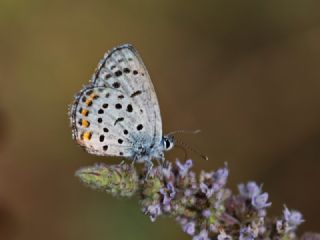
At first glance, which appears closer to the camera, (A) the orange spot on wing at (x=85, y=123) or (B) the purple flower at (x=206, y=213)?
(B) the purple flower at (x=206, y=213)

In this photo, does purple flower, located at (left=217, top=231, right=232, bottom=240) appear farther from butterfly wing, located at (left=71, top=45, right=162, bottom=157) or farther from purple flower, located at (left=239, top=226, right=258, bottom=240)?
butterfly wing, located at (left=71, top=45, right=162, bottom=157)

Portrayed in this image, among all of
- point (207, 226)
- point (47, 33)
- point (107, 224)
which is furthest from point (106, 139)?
A: point (47, 33)

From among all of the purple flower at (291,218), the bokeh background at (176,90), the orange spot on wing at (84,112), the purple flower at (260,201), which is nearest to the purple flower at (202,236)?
the purple flower at (260,201)

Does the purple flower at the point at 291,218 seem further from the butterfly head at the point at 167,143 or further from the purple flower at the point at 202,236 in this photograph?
the butterfly head at the point at 167,143

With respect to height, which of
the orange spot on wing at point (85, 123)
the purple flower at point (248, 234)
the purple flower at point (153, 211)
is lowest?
the purple flower at point (248, 234)

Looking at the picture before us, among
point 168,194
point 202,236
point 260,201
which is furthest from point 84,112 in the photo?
point 260,201

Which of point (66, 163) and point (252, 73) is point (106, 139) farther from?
point (252, 73)

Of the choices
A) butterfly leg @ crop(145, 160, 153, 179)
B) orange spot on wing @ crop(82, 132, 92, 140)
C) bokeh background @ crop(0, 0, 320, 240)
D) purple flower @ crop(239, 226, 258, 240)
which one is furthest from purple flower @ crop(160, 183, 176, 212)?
bokeh background @ crop(0, 0, 320, 240)
